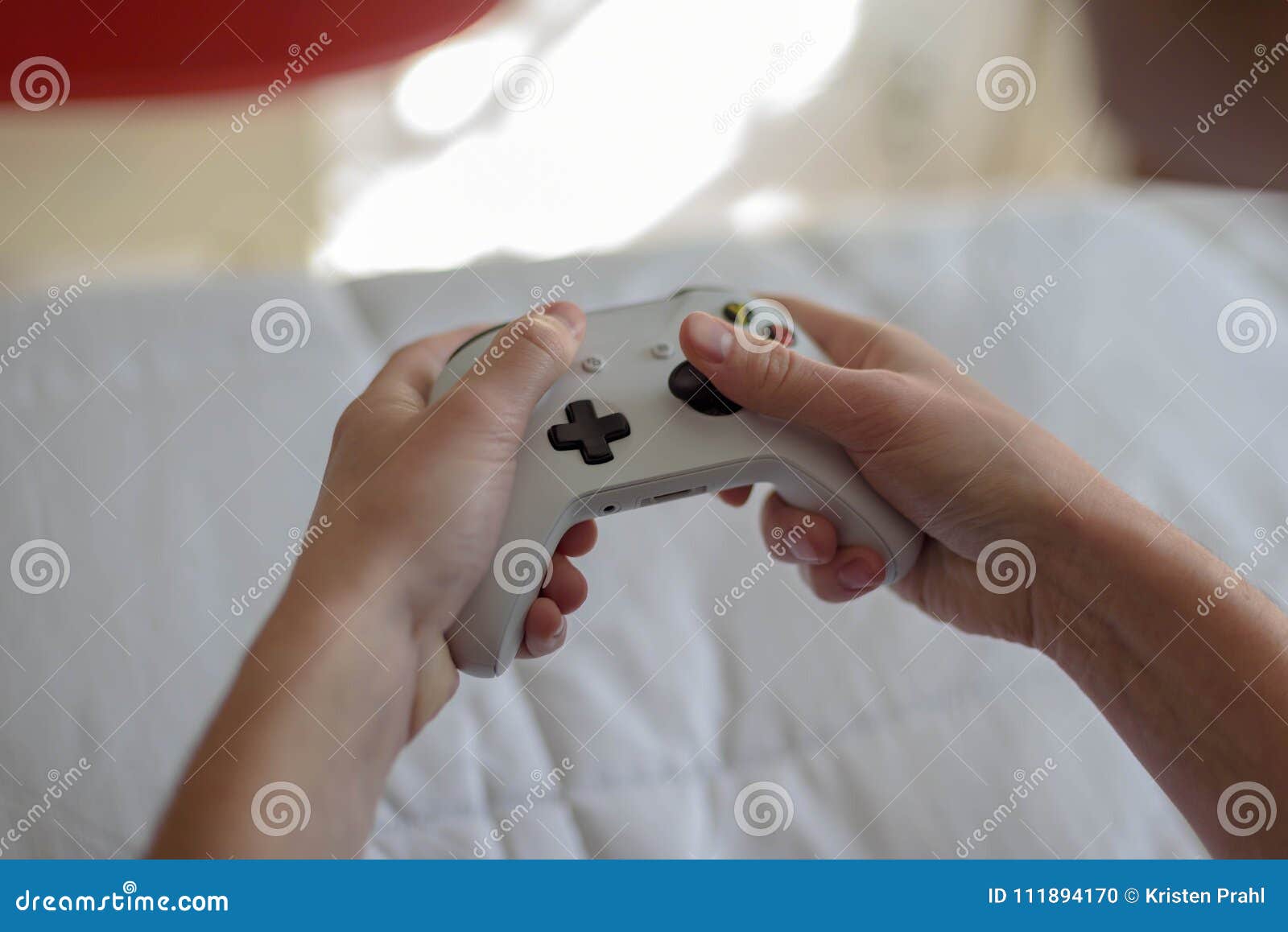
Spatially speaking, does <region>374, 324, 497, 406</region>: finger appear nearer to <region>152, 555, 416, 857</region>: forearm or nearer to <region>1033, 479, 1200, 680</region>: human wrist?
<region>152, 555, 416, 857</region>: forearm

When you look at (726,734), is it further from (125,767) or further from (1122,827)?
(125,767)

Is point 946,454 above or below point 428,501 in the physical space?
above

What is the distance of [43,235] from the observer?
50.8 inches

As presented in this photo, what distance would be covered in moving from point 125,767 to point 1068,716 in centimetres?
74

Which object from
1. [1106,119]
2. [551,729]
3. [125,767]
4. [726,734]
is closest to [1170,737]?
[726,734]

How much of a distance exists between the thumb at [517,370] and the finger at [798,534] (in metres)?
0.23

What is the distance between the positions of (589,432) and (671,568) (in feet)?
0.75

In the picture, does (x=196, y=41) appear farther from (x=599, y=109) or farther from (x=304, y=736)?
(x=304, y=736)

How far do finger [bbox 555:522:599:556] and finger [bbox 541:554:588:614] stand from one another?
0.10ft

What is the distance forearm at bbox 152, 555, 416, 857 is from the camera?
0.63m

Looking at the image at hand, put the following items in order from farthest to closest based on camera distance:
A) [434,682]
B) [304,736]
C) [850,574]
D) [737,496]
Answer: [737,496], [850,574], [434,682], [304,736]

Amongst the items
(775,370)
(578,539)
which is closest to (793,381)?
(775,370)

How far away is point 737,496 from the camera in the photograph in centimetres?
100

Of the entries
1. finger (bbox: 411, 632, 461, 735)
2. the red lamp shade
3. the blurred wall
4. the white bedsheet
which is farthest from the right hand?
the red lamp shade
